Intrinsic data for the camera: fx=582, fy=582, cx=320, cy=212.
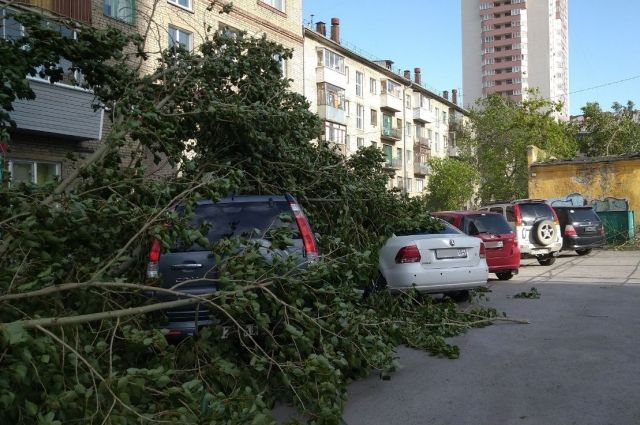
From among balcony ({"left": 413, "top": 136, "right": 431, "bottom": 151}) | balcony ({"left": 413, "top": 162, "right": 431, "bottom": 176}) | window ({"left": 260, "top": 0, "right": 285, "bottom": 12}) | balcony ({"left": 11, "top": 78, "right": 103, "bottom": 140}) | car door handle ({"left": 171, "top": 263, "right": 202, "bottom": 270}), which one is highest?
window ({"left": 260, "top": 0, "right": 285, "bottom": 12})

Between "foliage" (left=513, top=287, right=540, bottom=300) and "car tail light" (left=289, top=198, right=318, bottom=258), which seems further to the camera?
"foliage" (left=513, top=287, right=540, bottom=300)

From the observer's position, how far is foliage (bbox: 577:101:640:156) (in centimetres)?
5825

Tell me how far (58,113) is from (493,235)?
Answer: 1175 cm

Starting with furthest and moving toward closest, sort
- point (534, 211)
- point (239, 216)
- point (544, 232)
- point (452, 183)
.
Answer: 1. point (452, 183)
2. point (534, 211)
3. point (544, 232)
4. point (239, 216)

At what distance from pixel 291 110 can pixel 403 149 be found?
53.3 meters

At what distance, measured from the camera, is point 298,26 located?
31031mm

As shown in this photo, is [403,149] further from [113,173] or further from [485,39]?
[485,39]

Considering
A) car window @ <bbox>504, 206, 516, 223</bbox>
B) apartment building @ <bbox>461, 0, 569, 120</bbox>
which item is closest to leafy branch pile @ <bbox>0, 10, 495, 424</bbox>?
car window @ <bbox>504, 206, 516, 223</bbox>

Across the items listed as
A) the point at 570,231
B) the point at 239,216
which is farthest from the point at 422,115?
the point at 239,216

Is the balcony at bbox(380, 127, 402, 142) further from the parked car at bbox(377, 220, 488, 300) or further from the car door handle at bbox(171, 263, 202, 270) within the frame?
the car door handle at bbox(171, 263, 202, 270)

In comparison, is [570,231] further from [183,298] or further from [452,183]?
[452,183]

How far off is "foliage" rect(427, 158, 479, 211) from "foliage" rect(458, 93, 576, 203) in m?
1.12

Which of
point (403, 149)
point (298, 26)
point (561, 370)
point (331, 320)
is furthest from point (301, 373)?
point (403, 149)

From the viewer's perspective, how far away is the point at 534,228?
53.2 feet
